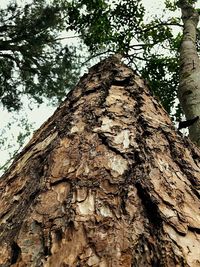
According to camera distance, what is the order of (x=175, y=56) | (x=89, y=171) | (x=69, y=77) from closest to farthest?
(x=89, y=171) < (x=175, y=56) < (x=69, y=77)

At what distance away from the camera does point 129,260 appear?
2.57 feet

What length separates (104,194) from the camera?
967 mm

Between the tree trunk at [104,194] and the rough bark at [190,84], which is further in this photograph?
the rough bark at [190,84]

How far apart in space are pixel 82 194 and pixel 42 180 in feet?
0.57

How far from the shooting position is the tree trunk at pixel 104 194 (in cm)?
82

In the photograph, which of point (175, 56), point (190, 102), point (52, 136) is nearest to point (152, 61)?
point (175, 56)

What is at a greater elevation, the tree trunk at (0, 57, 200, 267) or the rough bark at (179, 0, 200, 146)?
the rough bark at (179, 0, 200, 146)

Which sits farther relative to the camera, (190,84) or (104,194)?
(190,84)

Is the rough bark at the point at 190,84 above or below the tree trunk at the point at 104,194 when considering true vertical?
above

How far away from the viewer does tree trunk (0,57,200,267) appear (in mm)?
819

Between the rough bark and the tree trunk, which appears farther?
the rough bark

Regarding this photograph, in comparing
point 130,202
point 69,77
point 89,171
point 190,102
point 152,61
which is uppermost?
point 69,77

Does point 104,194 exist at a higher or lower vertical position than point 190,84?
lower

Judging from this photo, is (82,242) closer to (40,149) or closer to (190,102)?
(40,149)
